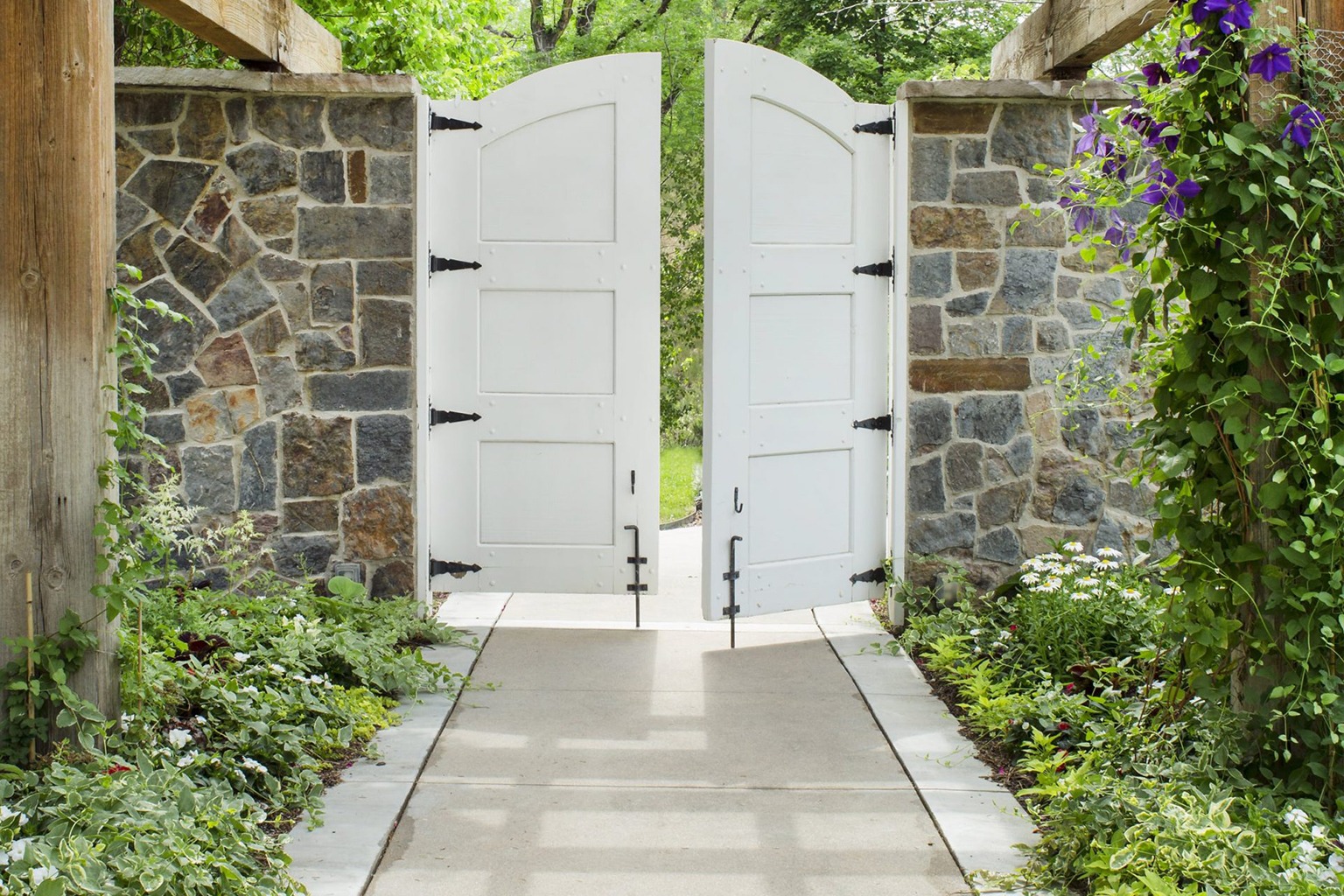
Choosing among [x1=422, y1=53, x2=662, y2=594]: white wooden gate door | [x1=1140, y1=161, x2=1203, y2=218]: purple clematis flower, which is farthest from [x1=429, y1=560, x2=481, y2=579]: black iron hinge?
[x1=1140, y1=161, x2=1203, y2=218]: purple clematis flower

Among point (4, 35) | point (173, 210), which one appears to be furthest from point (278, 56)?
point (4, 35)

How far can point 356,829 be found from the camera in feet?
9.88

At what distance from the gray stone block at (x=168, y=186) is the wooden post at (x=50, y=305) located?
1.97 m

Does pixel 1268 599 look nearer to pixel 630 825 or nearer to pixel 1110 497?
pixel 630 825

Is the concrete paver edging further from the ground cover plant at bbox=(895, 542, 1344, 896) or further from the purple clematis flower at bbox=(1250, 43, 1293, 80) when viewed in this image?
the purple clematis flower at bbox=(1250, 43, 1293, 80)

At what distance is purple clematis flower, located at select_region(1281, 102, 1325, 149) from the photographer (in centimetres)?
253

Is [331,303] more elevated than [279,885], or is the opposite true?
[331,303]

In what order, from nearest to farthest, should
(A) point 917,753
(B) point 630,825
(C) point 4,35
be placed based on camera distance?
(C) point 4,35, (B) point 630,825, (A) point 917,753

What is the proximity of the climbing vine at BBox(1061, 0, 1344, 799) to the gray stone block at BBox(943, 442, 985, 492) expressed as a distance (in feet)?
7.14

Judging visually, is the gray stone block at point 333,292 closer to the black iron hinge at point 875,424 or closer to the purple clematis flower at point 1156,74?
the black iron hinge at point 875,424

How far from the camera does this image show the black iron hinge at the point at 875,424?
497 cm

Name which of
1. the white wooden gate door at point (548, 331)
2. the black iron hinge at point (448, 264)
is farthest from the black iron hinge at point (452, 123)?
the black iron hinge at point (448, 264)

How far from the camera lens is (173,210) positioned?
4793mm

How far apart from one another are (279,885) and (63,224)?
149cm
